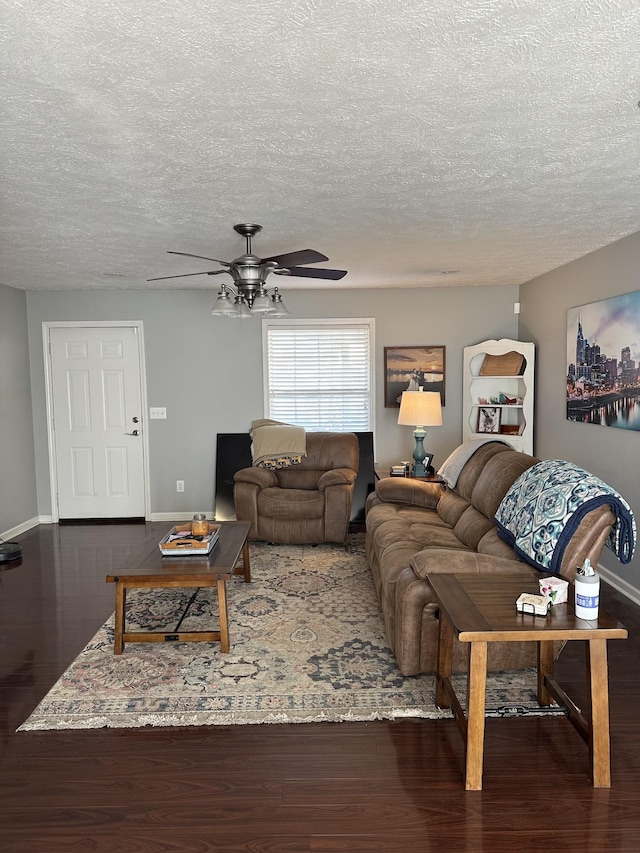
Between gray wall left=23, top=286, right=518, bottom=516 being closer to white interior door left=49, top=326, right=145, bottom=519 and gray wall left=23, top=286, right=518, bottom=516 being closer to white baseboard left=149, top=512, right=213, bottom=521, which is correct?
white interior door left=49, top=326, right=145, bottom=519

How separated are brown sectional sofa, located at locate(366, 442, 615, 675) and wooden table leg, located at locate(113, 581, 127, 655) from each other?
1.42 metres

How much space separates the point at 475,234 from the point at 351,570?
259 cm

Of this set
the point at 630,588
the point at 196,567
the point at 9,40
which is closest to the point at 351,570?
the point at 196,567

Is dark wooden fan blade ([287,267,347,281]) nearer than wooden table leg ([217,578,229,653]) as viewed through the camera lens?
No

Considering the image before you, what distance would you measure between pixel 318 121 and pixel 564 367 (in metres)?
3.61

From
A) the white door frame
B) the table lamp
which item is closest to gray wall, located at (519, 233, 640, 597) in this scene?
the table lamp

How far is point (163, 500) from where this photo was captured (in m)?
6.44

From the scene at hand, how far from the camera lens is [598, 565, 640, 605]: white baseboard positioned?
3994 mm

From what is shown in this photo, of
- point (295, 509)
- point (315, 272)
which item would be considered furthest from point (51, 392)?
point (315, 272)

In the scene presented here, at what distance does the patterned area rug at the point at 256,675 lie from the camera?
8.79 ft

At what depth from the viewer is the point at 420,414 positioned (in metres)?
5.34

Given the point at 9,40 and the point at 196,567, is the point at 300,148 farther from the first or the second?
the point at 196,567

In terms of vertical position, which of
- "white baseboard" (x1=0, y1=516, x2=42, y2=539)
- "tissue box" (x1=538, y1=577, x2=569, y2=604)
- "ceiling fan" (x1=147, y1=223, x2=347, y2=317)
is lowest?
"white baseboard" (x1=0, y1=516, x2=42, y2=539)

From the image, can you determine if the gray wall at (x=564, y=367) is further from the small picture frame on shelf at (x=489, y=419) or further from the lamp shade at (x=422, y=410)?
the lamp shade at (x=422, y=410)
